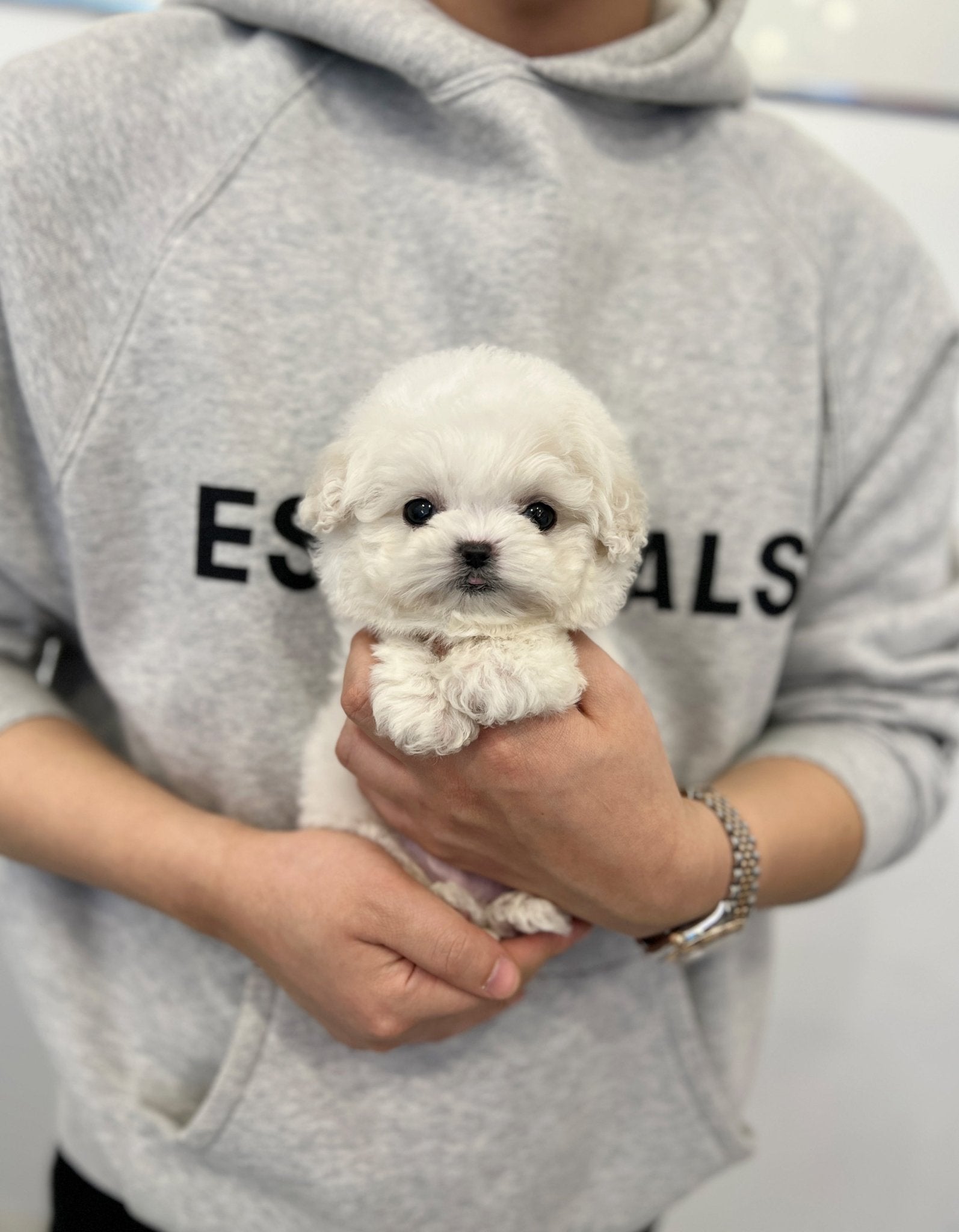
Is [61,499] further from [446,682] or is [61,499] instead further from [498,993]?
[498,993]

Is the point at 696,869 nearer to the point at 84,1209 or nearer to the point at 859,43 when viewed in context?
the point at 84,1209

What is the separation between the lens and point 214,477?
792 mm

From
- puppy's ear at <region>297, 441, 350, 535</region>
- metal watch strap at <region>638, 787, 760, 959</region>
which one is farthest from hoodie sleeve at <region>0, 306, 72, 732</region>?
metal watch strap at <region>638, 787, 760, 959</region>

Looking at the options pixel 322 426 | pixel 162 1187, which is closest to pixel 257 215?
pixel 322 426

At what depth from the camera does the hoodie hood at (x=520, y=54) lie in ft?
2.59

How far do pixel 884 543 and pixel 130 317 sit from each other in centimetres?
84

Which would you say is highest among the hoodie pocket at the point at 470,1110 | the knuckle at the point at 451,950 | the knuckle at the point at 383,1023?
the knuckle at the point at 451,950

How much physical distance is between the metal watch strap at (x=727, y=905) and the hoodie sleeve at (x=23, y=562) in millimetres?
681

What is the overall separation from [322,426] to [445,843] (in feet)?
1.37

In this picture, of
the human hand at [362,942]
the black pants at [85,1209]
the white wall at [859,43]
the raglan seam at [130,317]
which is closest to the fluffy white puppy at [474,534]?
the human hand at [362,942]

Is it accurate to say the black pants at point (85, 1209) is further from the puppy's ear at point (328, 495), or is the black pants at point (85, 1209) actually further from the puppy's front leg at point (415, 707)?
the puppy's ear at point (328, 495)

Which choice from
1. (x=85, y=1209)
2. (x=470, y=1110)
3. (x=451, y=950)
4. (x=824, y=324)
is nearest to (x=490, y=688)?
(x=451, y=950)

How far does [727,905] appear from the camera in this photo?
0.82m

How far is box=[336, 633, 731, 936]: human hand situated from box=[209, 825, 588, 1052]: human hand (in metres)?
Answer: 0.05
